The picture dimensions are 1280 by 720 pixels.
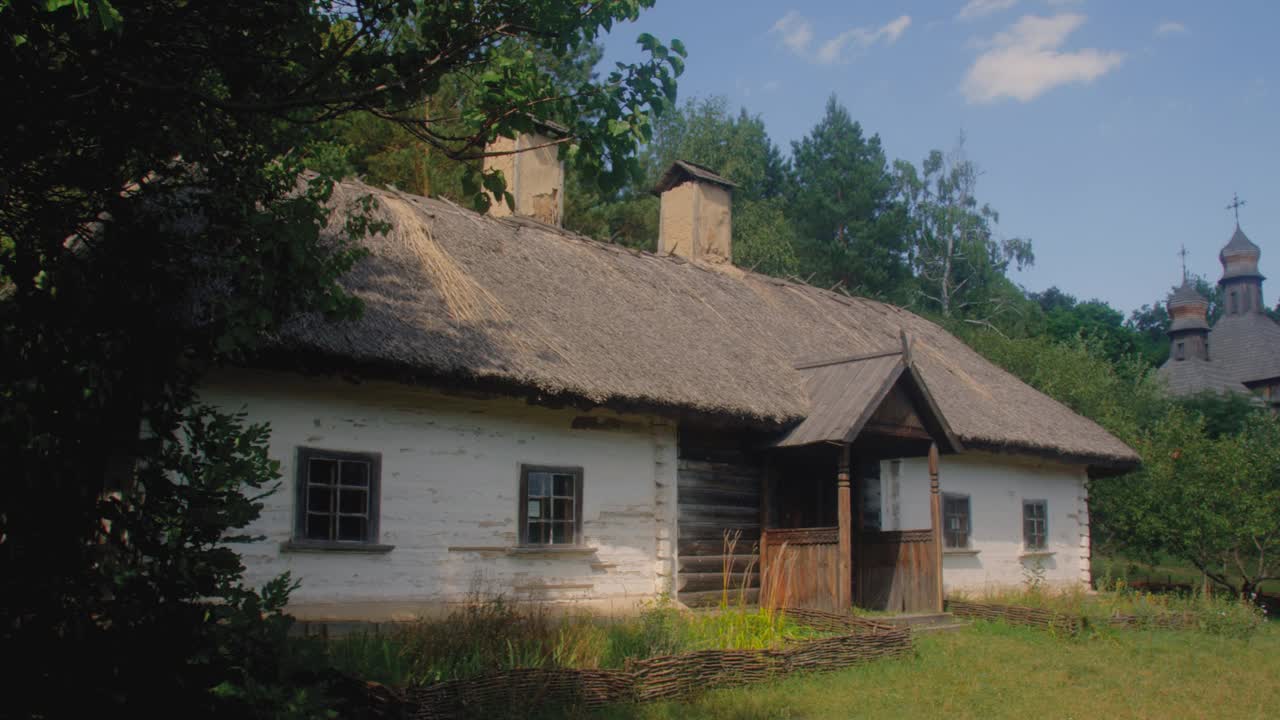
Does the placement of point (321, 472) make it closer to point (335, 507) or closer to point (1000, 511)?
point (335, 507)

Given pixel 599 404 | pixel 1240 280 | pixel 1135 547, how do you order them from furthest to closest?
pixel 1240 280 < pixel 1135 547 < pixel 599 404

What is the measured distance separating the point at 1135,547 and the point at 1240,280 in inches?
1734

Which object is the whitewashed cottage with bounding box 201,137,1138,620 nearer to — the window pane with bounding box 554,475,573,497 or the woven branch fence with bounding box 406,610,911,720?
the window pane with bounding box 554,475,573,497

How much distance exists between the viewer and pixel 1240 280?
5516cm

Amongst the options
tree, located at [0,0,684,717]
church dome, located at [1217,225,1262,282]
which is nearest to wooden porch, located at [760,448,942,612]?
tree, located at [0,0,684,717]

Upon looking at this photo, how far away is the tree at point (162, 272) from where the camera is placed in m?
3.84

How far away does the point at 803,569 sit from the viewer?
1188 centimetres

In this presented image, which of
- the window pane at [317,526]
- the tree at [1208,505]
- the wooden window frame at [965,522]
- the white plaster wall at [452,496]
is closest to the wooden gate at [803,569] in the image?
the white plaster wall at [452,496]

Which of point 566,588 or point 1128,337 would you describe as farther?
point 1128,337

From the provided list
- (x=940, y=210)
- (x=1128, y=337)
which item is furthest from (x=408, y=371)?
(x=1128, y=337)

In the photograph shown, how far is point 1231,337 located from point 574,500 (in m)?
52.1

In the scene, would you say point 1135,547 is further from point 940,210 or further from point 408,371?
point 940,210

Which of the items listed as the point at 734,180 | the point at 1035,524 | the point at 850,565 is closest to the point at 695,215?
the point at 1035,524

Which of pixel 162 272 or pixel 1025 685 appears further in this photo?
pixel 1025 685
